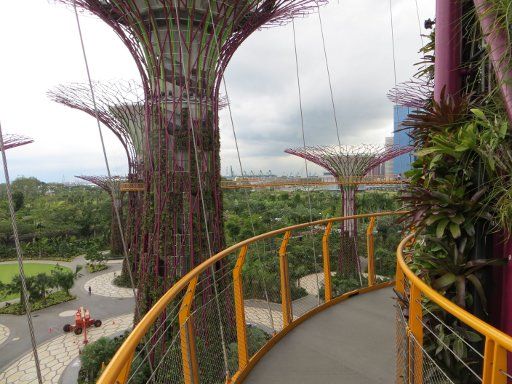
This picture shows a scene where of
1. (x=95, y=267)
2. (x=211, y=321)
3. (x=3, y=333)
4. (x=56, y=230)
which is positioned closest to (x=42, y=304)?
(x=3, y=333)

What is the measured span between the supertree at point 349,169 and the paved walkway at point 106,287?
9306 millimetres

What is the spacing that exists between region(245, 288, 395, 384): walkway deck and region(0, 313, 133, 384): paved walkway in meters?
9.03

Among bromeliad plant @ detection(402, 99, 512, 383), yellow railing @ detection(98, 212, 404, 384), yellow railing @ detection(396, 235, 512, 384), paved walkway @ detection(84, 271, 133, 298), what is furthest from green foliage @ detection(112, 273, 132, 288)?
bromeliad plant @ detection(402, 99, 512, 383)

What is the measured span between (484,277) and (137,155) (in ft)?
46.6

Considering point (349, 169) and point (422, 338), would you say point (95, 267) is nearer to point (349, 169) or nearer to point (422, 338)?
point (349, 169)

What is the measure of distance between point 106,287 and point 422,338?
57.1 ft

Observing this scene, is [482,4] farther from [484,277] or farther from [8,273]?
[8,273]

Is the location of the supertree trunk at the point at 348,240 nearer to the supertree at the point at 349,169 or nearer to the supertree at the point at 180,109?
the supertree at the point at 349,169

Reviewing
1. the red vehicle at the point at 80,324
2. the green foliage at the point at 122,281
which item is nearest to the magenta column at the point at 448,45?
the red vehicle at the point at 80,324

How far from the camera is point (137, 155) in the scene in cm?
1473

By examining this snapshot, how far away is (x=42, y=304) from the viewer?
15.0m

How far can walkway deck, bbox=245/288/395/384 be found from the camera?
7.77ft

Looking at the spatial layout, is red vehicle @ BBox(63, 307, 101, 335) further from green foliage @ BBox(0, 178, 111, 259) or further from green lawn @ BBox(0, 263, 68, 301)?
green foliage @ BBox(0, 178, 111, 259)

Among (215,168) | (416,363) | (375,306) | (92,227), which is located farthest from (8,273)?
(416,363)
